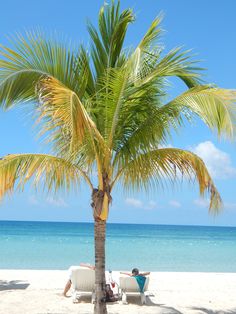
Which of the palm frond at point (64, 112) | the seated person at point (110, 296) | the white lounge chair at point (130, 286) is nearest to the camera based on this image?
the palm frond at point (64, 112)

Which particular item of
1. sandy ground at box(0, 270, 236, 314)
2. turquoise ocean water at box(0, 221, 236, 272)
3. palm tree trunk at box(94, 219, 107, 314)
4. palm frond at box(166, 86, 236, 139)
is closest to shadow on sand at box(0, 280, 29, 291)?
sandy ground at box(0, 270, 236, 314)

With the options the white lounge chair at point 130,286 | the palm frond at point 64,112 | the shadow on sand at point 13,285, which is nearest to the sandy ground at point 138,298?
the shadow on sand at point 13,285

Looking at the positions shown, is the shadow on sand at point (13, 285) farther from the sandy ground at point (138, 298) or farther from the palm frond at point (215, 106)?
the palm frond at point (215, 106)

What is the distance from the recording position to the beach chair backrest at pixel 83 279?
9156 millimetres

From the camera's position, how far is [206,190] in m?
6.64

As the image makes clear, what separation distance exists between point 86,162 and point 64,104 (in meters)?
1.33

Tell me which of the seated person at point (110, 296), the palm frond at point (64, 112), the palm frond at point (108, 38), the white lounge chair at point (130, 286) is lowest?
the seated person at point (110, 296)

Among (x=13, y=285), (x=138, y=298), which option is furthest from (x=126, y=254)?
(x=138, y=298)

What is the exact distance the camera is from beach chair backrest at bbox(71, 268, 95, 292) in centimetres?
916

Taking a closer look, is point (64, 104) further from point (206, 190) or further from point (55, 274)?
point (55, 274)

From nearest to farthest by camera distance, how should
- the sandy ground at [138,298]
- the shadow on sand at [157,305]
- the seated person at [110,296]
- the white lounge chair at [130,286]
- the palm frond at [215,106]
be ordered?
the palm frond at [215,106] < the shadow on sand at [157,305] < the sandy ground at [138,298] < the seated person at [110,296] < the white lounge chair at [130,286]

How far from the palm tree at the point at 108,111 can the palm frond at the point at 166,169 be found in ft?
0.04

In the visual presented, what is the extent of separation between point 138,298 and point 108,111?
14.0ft

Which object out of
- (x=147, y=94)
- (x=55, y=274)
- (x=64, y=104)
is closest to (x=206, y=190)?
(x=147, y=94)
